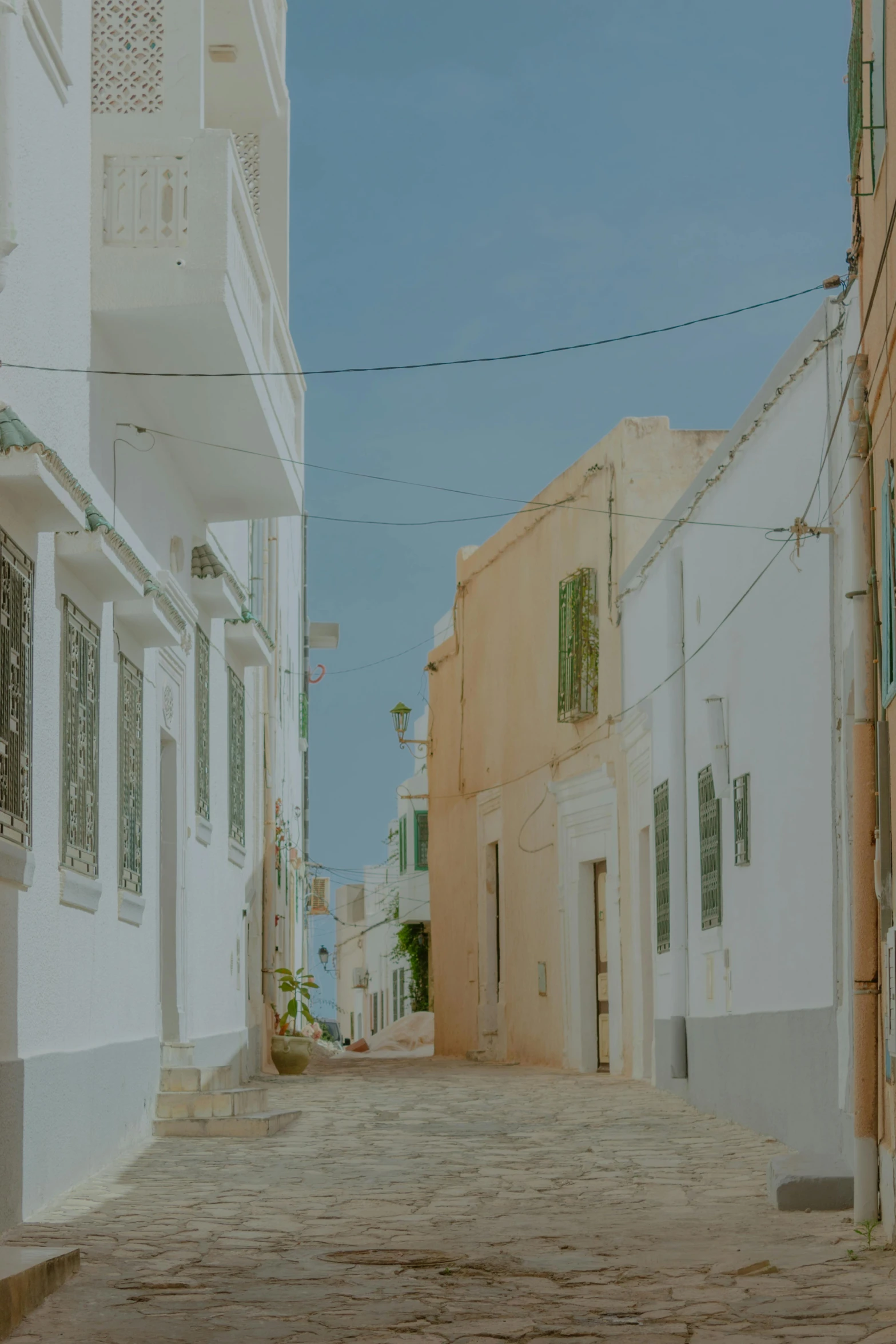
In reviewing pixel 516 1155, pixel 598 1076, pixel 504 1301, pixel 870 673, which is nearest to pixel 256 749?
pixel 598 1076

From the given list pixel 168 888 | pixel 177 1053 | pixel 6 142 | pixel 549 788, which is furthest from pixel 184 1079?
pixel 549 788

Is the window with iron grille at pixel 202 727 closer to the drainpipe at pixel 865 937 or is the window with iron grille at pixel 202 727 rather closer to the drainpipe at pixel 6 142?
the drainpipe at pixel 6 142

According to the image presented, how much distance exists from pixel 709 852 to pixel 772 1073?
8.14 feet

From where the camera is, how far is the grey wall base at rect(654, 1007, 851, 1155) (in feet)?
29.6

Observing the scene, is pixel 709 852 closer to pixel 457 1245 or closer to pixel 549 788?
pixel 457 1245

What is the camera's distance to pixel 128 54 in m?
10.9

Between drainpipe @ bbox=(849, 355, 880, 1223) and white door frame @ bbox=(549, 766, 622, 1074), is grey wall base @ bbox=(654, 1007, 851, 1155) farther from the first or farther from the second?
white door frame @ bbox=(549, 766, 622, 1074)

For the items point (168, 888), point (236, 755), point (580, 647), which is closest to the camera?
point (168, 888)

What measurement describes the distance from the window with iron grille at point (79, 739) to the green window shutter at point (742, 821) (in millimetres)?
4266

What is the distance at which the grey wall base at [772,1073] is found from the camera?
29.6 feet

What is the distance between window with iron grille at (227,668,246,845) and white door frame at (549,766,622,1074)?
4034 mm

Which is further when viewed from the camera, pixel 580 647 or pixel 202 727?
pixel 580 647

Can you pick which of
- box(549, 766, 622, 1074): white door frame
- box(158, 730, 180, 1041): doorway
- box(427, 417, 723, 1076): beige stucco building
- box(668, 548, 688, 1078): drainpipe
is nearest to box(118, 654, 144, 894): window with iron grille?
box(158, 730, 180, 1041): doorway

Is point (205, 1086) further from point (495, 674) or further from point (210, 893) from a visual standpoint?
point (495, 674)
